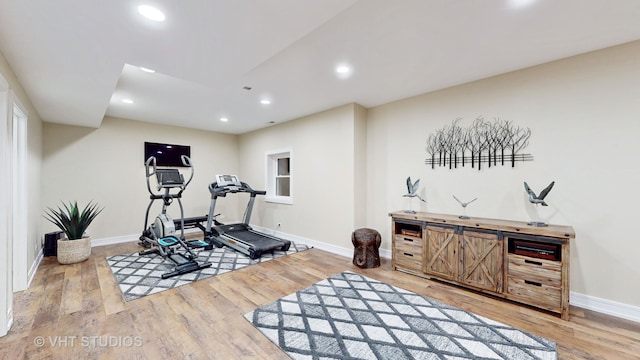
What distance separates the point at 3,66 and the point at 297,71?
260 centimetres

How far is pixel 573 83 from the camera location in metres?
2.63

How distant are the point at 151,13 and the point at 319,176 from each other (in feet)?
11.2

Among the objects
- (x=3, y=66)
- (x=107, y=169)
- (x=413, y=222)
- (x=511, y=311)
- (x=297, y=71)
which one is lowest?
(x=511, y=311)

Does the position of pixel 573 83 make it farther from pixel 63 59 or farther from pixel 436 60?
pixel 63 59

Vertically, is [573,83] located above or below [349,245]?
above

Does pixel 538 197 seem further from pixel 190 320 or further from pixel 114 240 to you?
pixel 114 240

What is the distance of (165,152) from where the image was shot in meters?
5.57

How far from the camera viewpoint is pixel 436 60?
2.68 m

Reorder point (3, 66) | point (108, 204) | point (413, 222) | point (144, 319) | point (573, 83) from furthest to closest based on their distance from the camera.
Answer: point (108, 204) < point (413, 222) < point (573, 83) < point (144, 319) < point (3, 66)

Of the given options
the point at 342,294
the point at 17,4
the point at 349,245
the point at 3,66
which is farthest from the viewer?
the point at 349,245

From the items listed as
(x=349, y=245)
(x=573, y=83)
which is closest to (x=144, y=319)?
(x=349, y=245)

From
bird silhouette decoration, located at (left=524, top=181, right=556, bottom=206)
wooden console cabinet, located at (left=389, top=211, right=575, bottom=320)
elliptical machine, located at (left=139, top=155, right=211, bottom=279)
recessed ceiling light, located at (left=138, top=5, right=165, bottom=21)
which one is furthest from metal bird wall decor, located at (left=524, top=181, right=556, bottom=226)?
elliptical machine, located at (left=139, top=155, right=211, bottom=279)

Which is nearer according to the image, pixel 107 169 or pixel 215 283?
pixel 215 283

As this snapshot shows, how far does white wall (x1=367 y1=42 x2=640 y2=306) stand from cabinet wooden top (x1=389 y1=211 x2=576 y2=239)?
0.76 ft
